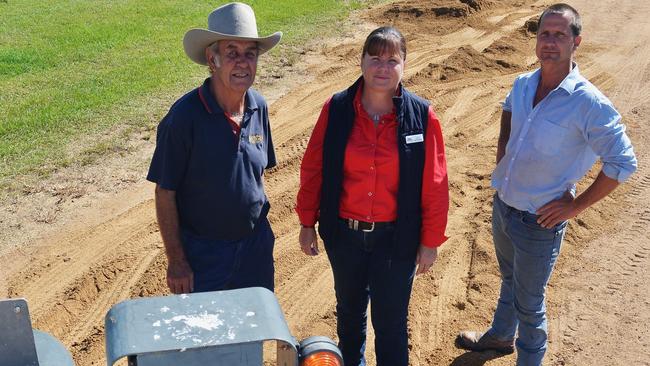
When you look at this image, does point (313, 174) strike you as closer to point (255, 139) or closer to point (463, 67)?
point (255, 139)

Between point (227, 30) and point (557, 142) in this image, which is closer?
point (227, 30)

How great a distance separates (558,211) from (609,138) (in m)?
0.47

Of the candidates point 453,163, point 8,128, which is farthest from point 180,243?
point 8,128

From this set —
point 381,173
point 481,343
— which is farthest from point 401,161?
point 481,343

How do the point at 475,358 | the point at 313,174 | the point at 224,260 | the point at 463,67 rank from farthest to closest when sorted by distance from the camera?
the point at 463,67, the point at 475,358, the point at 313,174, the point at 224,260

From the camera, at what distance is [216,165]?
11.1 feet

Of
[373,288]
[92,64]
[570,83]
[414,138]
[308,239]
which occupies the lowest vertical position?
[92,64]

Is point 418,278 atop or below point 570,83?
below

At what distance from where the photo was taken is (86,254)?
5.83 m

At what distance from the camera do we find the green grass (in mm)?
7711

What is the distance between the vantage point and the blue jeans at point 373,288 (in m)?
3.64

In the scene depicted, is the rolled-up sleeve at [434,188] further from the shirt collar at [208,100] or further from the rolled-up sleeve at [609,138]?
the shirt collar at [208,100]

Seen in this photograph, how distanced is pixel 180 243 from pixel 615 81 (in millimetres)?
8125

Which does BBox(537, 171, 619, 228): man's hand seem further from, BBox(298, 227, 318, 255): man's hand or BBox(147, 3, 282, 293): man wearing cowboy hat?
BBox(147, 3, 282, 293): man wearing cowboy hat
